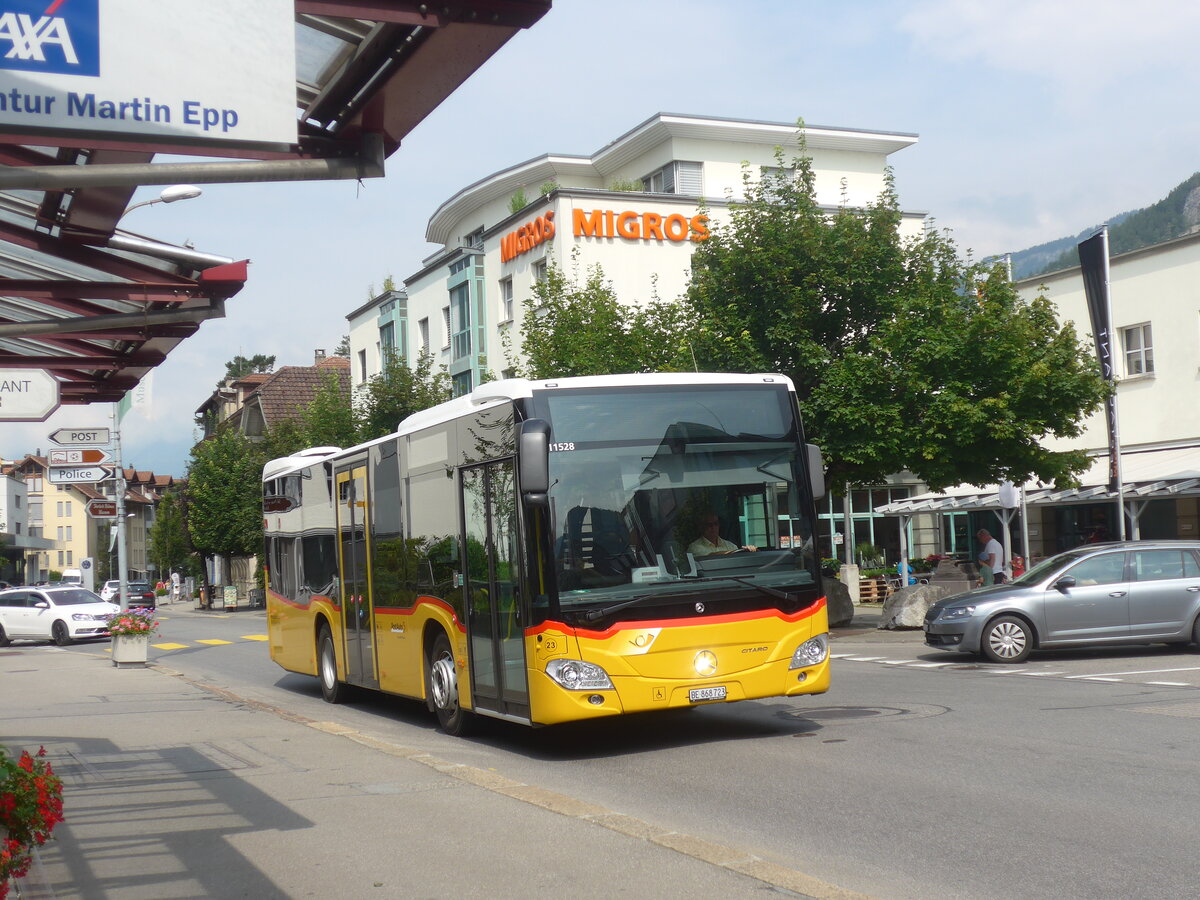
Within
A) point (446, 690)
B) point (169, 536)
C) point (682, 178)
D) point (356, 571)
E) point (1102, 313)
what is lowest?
point (446, 690)

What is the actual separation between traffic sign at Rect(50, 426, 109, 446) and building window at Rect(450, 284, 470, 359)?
108ft

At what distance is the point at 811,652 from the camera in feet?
36.2

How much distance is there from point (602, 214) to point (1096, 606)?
25961 mm

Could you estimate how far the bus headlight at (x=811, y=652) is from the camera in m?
10.9

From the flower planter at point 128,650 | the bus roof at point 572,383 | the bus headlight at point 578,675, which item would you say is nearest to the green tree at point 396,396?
the flower planter at point 128,650

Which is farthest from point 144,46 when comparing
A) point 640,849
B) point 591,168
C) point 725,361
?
point 591,168

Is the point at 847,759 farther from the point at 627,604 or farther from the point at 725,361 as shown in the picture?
the point at 725,361

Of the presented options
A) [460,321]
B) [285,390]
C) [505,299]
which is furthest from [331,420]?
[285,390]

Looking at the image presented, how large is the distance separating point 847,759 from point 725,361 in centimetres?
1571

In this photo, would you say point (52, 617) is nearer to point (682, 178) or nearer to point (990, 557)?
point (682, 178)

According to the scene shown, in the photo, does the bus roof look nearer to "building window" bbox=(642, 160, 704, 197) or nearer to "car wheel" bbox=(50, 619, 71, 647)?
"car wheel" bbox=(50, 619, 71, 647)

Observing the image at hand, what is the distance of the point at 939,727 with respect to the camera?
1134 cm

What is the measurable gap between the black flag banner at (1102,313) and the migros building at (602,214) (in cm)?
1497

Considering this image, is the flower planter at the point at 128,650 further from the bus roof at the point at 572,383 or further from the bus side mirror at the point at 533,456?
the bus side mirror at the point at 533,456
